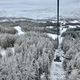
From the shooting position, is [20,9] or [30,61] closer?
[30,61]

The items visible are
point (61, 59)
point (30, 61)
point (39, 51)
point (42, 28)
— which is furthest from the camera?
point (42, 28)

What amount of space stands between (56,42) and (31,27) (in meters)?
1.72

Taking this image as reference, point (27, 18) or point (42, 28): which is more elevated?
→ point (27, 18)

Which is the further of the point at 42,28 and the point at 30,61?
the point at 42,28

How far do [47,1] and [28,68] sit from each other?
4.48m

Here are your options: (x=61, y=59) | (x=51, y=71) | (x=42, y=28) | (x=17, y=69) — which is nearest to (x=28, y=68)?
(x=17, y=69)

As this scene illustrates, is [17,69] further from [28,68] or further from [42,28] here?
[42,28]

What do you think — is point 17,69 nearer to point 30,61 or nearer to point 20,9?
point 30,61

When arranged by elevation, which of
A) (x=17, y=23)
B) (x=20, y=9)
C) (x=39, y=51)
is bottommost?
(x=39, y=51)

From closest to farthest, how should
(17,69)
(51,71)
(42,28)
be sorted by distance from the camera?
(17,69)
(51,71)
(42,28)

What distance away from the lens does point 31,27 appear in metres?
6.52

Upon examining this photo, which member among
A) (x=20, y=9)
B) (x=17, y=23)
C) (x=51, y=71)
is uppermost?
(x=20, y=9)

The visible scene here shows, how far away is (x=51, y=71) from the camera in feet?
11.2

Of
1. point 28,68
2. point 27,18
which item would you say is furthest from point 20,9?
point 28,68
